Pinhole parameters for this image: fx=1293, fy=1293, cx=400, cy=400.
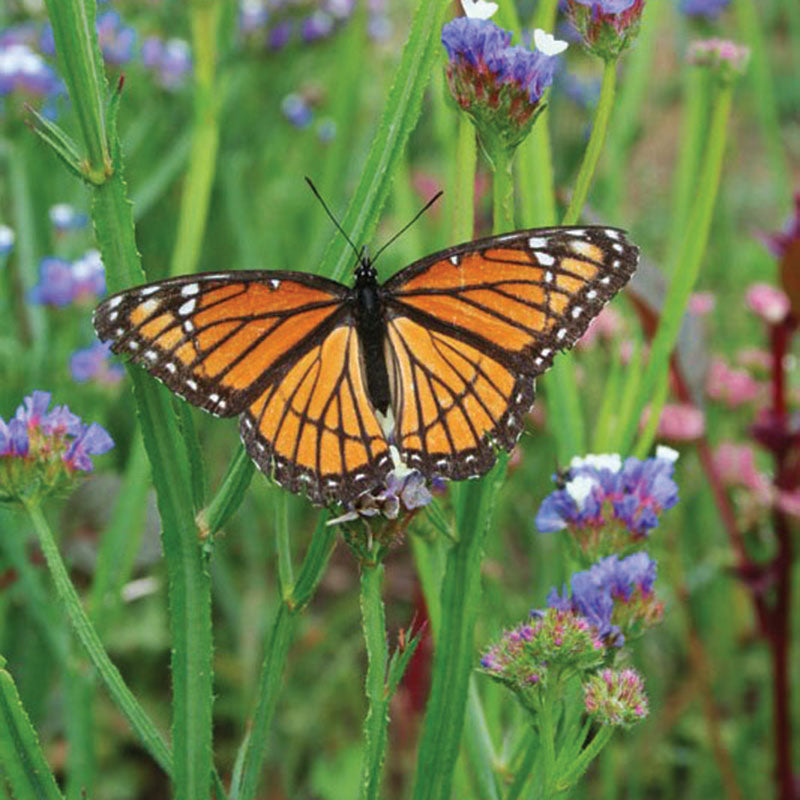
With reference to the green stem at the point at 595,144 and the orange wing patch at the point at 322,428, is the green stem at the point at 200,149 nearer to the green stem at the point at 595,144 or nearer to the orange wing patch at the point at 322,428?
the orange wing patch at the point at 322,428

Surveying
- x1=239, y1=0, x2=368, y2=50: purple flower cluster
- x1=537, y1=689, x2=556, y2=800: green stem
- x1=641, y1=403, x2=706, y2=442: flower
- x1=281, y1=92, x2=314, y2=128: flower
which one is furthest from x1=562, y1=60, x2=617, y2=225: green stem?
x1=281, y1=92, x2=314, y2=128: flower

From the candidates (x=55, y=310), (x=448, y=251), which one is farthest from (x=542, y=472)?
(x=448, y=251)

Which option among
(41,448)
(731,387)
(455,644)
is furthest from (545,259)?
(731,387)

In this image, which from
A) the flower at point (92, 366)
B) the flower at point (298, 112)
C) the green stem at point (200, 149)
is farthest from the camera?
the flower at point (298, 112)

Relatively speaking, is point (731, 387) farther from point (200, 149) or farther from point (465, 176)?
point (465, 176)

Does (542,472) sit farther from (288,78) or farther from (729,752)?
(288,78)

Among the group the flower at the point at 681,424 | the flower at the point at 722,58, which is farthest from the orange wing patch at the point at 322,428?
the flower at the point at 681,424

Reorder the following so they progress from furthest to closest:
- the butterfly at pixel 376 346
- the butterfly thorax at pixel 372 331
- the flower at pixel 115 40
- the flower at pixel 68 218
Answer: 1. the flower at pixel 115 40
2. the flower at pixel 68 218
3. the butterfly thorax at pixel 372 331
4. the butterfly at pixel 376 346
